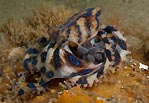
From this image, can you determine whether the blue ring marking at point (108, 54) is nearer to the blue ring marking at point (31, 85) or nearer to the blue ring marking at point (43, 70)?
the blue ring marking at point (43, 70)

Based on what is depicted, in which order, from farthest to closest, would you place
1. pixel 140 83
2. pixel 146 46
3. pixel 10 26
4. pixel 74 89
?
pixel 10 26
pixel 146 46
pixel 140 83
pixel 74 89

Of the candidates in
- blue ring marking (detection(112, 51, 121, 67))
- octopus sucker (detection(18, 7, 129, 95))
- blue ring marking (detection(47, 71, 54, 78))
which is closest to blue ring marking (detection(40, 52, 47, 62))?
octopus sucker (detection(18, 7, 129, 95))

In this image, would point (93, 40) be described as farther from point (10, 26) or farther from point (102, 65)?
point (10, 26)

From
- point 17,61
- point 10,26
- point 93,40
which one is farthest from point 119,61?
point 10,26

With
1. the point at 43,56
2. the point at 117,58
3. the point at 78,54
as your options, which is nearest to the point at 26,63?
the point at 43,56

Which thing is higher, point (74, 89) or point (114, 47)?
point (114, 47)

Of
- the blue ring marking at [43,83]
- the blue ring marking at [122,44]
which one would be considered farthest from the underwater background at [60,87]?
the blue ring marking at [122,44]

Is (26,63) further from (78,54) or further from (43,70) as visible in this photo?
(78,54)

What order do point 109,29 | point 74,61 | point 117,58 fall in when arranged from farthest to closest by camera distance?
point 109,29 < point 117,58 < point 74,61
